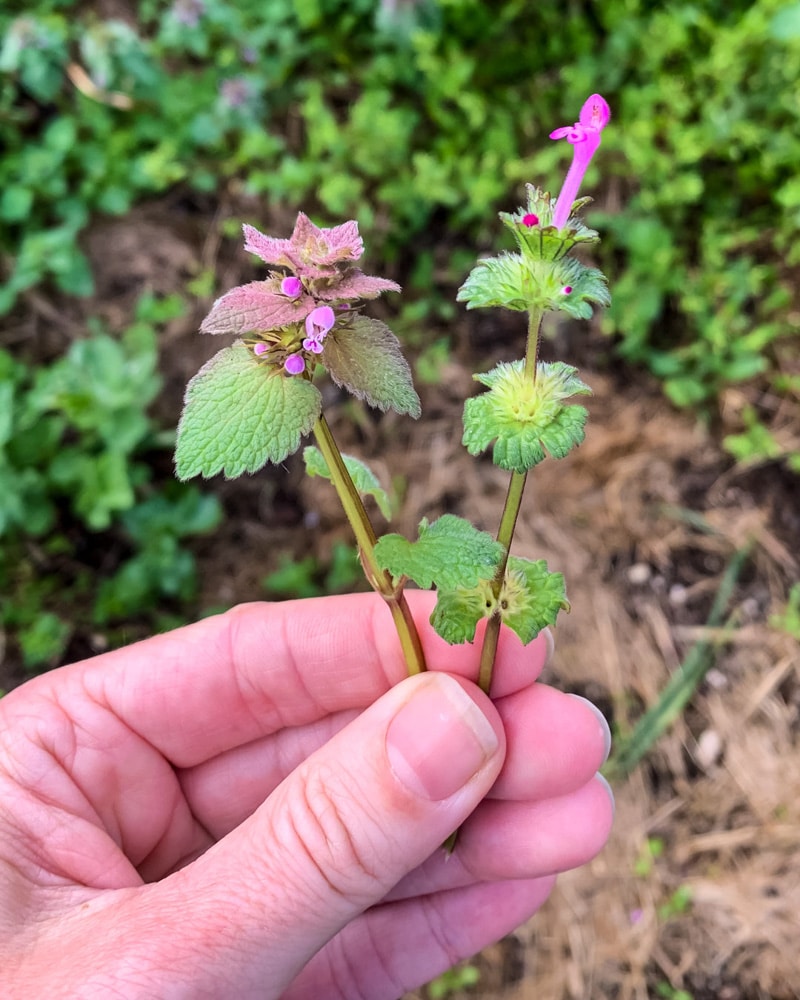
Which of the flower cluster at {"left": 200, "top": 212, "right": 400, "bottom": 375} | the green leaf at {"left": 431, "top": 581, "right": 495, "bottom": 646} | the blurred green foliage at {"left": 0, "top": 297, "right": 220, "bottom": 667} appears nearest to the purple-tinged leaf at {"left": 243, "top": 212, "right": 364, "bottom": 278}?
the flower cluster at {"left": 200, "top": 212, "right": 400, "bottom": 375}

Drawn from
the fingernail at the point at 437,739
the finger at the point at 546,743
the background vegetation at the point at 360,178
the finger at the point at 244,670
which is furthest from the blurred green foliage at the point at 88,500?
the fingernail at the point at 437,739

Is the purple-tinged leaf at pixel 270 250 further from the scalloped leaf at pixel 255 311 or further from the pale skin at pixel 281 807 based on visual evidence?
the pale skin at pixel 281 807

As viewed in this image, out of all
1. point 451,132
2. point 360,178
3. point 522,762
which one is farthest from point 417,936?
point 451,132

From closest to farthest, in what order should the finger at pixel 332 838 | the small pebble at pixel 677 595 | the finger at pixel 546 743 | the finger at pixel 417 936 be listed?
the finger at pixel 332 838
the finger at pixel 546 743
the finger at pixel 417 936
the small pebble at pixel 677 595

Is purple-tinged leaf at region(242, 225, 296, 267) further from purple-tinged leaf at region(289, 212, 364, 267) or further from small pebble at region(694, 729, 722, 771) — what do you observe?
small pebble at region(694, 729, 722, 771)

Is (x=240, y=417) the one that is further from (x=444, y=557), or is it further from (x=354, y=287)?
(x=444, y=557)

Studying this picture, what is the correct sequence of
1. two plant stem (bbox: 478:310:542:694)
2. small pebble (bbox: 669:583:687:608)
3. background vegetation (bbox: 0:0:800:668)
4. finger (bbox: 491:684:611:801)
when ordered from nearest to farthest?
two plant stem (bbox: 478:310:542:694) → finger (bbox: 491:684:611:801) → background vegetation (bbox: 0:0:800:668) → small pebble (bbox: 669:583:687:608)
